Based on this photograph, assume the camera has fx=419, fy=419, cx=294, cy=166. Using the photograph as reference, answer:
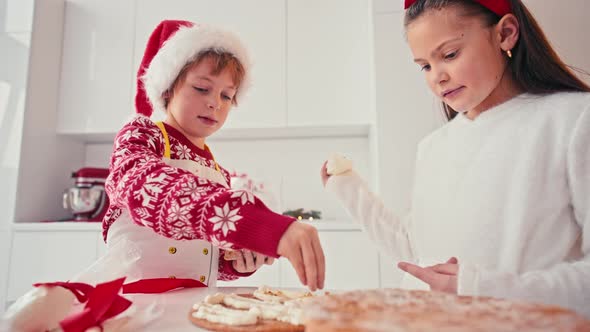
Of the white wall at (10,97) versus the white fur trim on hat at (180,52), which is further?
the white wall at (10,97)

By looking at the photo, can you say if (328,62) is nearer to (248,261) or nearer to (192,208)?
(248,261)

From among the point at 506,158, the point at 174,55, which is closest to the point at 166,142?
the point at 174,55

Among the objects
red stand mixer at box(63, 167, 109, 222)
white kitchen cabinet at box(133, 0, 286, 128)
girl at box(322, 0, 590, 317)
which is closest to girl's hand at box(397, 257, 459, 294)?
girl at box(322, 0, 590, 317)

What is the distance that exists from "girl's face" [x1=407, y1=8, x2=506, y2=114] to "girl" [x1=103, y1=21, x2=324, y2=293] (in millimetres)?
447

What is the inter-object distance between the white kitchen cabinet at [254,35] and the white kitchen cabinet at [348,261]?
0.65m

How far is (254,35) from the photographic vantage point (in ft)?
7.15

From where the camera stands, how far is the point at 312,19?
7.04ft

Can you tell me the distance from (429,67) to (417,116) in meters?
1.00

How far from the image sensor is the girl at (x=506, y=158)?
2.23 feet

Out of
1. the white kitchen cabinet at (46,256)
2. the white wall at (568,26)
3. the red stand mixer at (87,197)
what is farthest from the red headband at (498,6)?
the red stand mixer at (87,197)

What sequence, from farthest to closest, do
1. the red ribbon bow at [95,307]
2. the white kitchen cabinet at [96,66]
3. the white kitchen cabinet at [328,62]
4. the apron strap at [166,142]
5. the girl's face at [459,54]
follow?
the white kitchen cabinet at [96,66] → the white kitchen cabinet at [328,62] → the apron strap at [166,142] → the girl's face at [459,54] → the red ribbon bow at [95,307]

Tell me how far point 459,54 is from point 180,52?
2.01ft

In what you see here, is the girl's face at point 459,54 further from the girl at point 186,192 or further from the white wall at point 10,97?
the white wall at point 10,97

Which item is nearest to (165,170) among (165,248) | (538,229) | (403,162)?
(165,248)
